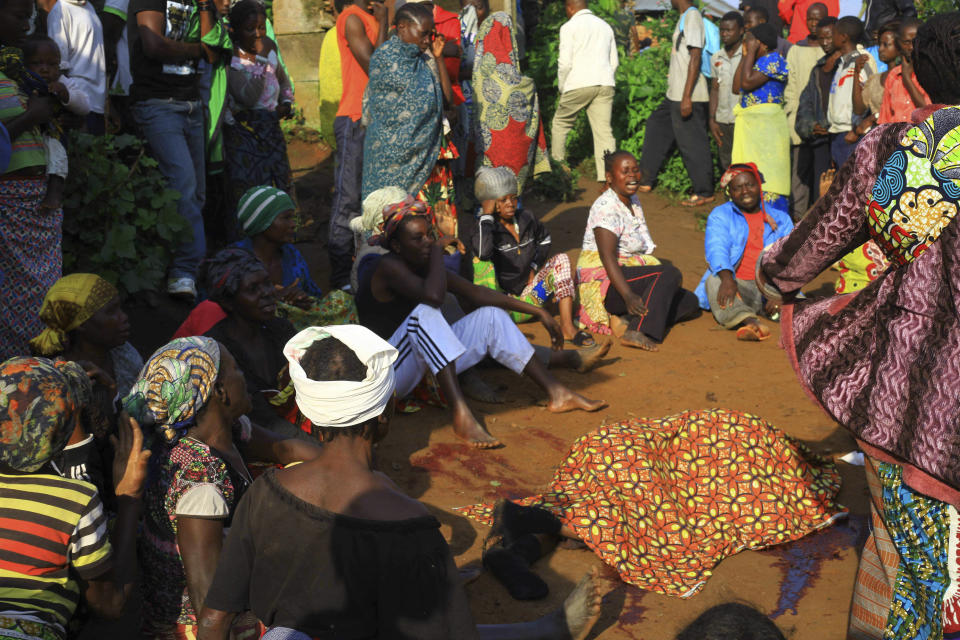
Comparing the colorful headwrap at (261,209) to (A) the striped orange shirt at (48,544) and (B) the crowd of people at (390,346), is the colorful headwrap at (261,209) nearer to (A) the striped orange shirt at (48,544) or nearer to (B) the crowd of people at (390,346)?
(B) the crowd of people at (390,346)

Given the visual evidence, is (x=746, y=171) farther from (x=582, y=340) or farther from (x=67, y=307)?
(x=67, y=307)

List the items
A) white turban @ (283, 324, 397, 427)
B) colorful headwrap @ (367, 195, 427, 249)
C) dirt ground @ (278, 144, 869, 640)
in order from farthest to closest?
colorful headwrap @ (367, 195, 427, 249), dirt ground @ (278, 144, 869, 640), white turban @ (283, 324, 397, 427)

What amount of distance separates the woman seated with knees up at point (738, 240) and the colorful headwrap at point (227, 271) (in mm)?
4088

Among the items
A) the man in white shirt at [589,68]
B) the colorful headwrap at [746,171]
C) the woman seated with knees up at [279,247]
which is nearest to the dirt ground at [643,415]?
the woman seated with knees up at [279,247]

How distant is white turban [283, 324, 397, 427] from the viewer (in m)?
2.38

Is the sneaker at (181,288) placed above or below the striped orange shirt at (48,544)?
below

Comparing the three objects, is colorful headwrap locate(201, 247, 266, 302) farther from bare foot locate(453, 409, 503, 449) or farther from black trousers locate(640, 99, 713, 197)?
black trousers locate(640, 99, 713, 197)

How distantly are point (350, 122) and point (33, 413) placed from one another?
5234 mm

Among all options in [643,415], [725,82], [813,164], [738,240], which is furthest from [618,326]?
[725,82]

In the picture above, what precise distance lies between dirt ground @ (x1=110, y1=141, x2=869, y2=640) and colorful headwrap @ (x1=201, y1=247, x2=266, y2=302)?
1254 millimetres

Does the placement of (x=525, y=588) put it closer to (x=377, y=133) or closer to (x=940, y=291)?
(x=940, y=291)

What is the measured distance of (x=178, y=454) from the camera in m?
3.11

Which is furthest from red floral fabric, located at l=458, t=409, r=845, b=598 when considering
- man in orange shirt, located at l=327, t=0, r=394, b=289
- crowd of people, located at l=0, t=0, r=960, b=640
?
man in orange shirt, located at l=327, t=0, r=394, b=289

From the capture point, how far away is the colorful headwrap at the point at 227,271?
4539 millimetres
